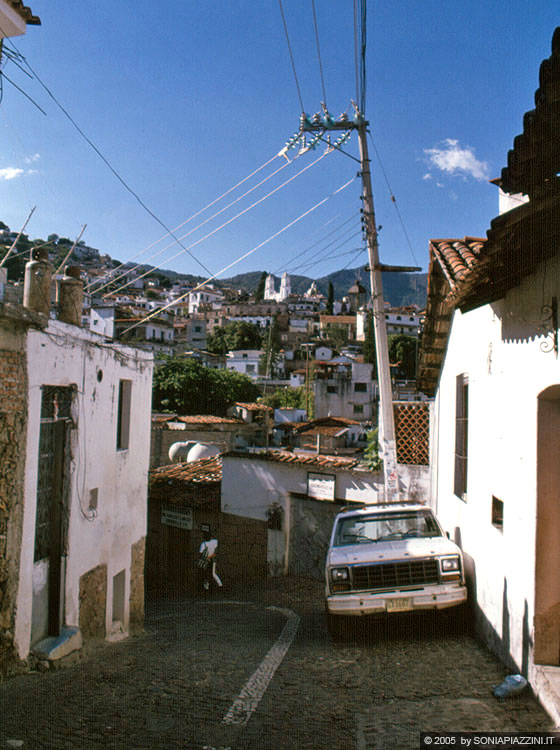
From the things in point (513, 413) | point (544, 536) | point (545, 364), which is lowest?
point (544, 536)

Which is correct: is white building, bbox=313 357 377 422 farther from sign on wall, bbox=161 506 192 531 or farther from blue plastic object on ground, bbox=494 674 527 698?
blue plastic object on ground, bbox=494 674 527 698

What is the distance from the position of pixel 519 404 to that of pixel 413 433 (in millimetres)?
7613

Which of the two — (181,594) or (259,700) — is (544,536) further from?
(181,594)

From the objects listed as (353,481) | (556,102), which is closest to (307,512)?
(353,481)

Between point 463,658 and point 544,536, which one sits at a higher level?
point 544,536

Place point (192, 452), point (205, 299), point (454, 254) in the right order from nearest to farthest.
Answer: point (454, 254) < point (192, 452) < point (205, 299)

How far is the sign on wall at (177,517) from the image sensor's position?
60.4 feet

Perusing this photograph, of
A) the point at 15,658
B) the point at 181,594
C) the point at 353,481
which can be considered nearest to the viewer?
the point at 15,658

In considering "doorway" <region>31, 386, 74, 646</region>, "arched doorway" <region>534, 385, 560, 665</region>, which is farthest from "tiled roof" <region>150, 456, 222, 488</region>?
"arched doorway" <region>534, 385, 560, 665</region>

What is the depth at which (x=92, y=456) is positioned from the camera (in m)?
9.83

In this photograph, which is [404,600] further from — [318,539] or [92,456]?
[318,539]

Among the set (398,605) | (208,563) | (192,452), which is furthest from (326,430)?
(398,605)

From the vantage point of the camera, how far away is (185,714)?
5.43 m

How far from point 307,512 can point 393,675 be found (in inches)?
369
